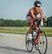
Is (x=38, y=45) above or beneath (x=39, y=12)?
beneath

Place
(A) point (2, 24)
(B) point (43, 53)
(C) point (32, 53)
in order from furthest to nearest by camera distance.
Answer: (A) point (2, 24), (C) point (32, 53), (B) point (43, 53)

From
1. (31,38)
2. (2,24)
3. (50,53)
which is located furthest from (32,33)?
(2,24)

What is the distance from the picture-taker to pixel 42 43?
9633 mm

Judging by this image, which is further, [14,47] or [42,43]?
[14,47]

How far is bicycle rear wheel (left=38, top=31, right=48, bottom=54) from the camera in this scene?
9.51m

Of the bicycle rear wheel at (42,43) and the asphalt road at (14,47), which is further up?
the bicycle rear wheel at (42,43)

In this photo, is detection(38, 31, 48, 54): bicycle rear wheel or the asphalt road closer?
detection(38, 31, 48, 54): bicycle rear wheel

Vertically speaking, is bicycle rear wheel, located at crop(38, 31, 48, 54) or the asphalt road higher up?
bicycle rear wheel, located at crop(38, 31, 48, 54)

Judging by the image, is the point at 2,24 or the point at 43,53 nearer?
the point at 43,53

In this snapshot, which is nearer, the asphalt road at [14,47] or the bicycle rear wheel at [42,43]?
the bicycle rear wheel at [42,43]

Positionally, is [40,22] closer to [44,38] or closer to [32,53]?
[44,38]

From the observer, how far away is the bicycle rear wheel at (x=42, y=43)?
9508 mm

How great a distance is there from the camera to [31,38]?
10.3 m

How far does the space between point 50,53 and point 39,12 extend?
4.64 feet
